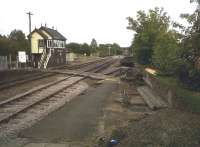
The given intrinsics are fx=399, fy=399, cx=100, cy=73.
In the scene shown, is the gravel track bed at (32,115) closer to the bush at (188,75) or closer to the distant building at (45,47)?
the bush at (188,75)

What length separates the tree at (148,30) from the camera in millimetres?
34531

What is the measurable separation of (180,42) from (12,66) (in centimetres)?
4019

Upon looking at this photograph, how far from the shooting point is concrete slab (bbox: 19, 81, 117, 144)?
11.1 m

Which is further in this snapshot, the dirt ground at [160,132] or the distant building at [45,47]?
the distant building at [45,47]

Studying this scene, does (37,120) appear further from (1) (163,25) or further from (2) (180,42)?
(1) (163,25)

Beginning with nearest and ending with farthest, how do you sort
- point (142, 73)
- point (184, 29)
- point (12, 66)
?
point (184, 29)
point (142, 73)
point (12, 66)

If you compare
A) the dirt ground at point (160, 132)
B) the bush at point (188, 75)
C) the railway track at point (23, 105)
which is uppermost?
the bush at point (188, 75)

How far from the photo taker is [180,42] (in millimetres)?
13969

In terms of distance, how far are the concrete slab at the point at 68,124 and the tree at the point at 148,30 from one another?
628 inches

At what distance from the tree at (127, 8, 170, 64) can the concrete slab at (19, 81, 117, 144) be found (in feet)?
52.3

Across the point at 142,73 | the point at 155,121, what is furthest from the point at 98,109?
the point at 142,73

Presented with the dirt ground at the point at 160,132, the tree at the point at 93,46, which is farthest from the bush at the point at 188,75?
the tree at the point at 93,46

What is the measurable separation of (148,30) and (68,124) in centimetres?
2441

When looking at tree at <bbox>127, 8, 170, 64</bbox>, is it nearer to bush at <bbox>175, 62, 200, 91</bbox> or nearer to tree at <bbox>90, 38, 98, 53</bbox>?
bush at <bbox>175, 62, 200, 91</bbox>
